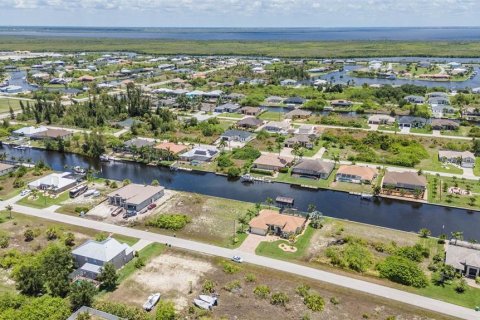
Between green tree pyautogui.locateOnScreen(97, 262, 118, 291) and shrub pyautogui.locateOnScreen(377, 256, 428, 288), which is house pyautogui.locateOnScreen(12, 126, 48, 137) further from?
shrub pyautogui.locateOnScreen(377, 256, 428, 288)

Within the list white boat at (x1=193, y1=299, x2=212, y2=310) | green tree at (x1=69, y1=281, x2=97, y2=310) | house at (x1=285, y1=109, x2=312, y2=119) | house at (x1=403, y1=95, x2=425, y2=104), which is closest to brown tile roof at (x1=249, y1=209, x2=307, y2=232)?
white boat at (x1=193, y1=299, x2=212, y2=310)

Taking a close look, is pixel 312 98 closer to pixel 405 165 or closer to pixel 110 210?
pixel 405 165

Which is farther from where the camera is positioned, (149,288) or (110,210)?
(110,210)

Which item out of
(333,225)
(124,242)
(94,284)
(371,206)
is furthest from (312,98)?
(94,284)

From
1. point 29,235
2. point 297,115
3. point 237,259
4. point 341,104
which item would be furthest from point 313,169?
point 341,104

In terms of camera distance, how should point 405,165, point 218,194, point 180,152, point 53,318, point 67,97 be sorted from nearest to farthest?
point 53,318 → point 218,194 → point 405,165 → point 180,152 → point 67,97

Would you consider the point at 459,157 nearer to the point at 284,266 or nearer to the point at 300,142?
the point at 300,142

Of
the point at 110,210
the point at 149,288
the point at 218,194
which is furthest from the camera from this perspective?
the point at 218,194
